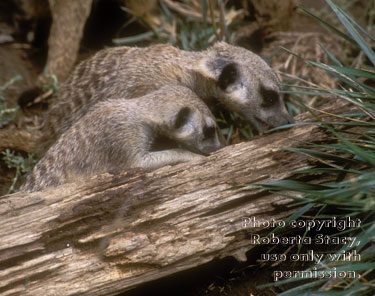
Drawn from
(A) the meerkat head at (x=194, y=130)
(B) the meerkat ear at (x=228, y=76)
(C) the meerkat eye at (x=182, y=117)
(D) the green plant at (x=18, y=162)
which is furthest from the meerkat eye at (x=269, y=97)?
(D) the green plant at (x=18, y=162)

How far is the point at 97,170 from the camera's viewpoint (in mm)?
3514

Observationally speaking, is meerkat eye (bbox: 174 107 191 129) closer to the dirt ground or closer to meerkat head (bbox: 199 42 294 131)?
meerkat head (bbox: 199 42 294 131)

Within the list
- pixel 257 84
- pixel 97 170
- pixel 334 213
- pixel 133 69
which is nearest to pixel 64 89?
pixel 133 69

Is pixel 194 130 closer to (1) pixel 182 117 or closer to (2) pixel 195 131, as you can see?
(2) pixel 195 131

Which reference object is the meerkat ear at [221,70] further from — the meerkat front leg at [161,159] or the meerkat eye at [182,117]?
the meerkat front leg at [161,159]

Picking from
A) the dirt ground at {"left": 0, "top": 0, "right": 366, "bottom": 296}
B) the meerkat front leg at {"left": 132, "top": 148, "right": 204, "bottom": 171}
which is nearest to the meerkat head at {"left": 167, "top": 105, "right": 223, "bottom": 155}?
the meerkat front leg at {"left": 132, "top": 148, "right": 204, "bottom": 171}

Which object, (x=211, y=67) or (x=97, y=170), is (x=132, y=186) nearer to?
(x=97, y=170)

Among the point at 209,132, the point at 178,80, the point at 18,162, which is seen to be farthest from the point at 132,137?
the point at 18,162

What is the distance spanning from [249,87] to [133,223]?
165cm

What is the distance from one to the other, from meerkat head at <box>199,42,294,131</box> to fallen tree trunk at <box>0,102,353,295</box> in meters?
0.89

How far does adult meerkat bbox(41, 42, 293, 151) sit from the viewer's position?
12.2ft

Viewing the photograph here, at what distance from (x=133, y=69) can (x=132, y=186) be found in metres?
1.62

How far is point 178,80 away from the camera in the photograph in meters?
4.02

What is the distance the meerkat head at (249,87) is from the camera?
3707 mm
